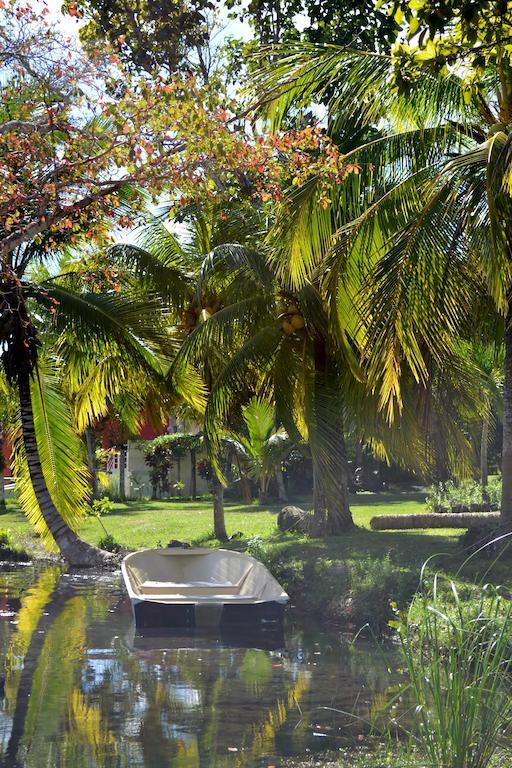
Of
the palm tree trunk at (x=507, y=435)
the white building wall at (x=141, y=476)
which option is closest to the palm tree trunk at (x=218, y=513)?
the palm tree trunk at (x=507, y=435)

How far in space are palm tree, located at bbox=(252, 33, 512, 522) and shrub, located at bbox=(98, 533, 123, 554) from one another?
9706 millimetres

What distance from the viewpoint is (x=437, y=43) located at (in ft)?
22.8

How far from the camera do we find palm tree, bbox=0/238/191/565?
17.2 m

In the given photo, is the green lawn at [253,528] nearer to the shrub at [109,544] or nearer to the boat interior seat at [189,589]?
the shrub at [109,544]

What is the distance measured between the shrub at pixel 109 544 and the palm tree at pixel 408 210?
9.71 metres

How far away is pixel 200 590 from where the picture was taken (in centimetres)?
1512

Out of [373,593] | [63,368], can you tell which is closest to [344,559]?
[373,593]

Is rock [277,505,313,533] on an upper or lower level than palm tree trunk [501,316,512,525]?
lower

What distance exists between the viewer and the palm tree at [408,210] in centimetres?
1135

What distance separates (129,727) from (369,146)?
25.6 feet

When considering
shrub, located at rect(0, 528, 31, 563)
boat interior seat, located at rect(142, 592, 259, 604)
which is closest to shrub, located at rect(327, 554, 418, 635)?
boat interior seat, located at rect(142, 592, 259, 604)

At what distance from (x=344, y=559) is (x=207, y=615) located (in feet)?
8.52

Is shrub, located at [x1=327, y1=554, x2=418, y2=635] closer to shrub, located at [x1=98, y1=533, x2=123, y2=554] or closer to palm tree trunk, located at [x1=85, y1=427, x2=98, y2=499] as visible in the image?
shrub, located at [x1=98, y1=533, x2=123, y2=554]

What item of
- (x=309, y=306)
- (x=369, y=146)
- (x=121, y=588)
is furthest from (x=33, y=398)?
(x=369, y=146)
